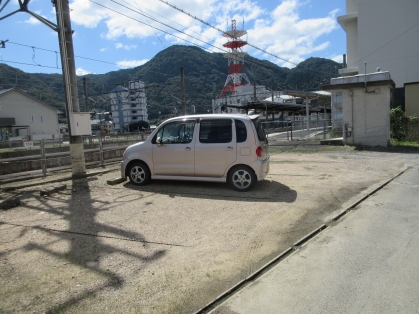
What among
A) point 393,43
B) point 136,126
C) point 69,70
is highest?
point 393,43

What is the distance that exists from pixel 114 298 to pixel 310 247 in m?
2.65

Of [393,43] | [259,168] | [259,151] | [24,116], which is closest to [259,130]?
[259,151]

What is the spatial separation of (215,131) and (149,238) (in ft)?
11.4

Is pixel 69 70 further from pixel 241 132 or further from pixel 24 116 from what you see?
pixel 24 116

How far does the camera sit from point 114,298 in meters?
3.12

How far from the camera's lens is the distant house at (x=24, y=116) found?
4128cm

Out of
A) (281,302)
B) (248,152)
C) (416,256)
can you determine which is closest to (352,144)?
(248,152)

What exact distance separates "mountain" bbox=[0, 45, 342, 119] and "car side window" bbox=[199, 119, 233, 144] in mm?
18812

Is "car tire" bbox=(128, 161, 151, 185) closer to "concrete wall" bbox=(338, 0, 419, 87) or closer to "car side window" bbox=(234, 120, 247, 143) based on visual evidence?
"car side window" bbox=(234, 120, 247, 143)

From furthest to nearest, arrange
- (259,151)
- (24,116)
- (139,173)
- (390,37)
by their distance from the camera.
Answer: (24,116) → (390,37) → (139,173) → (259,151)

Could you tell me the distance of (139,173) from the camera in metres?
8.15

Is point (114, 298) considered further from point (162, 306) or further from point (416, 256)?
point (416, 256)

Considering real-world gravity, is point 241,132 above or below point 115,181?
above

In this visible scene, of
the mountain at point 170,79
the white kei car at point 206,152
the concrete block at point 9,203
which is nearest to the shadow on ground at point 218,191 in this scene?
the white kei car at point 206,152
